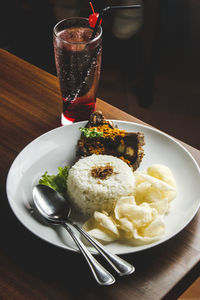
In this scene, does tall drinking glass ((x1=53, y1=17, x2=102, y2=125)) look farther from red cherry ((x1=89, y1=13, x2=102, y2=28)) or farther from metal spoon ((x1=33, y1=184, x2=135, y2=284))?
metal spoon ((x1=33, y1=184, x2=135, y2=284))

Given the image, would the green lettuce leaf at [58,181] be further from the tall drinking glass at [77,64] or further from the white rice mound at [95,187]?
the tall drinking glass at [77,64]

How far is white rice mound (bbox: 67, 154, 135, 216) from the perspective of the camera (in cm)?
101

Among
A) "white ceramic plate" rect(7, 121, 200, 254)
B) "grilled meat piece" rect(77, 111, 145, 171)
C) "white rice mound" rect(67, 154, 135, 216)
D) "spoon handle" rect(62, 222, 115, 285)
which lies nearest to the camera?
"spoon handle" rect(62, 222, 115, 285)

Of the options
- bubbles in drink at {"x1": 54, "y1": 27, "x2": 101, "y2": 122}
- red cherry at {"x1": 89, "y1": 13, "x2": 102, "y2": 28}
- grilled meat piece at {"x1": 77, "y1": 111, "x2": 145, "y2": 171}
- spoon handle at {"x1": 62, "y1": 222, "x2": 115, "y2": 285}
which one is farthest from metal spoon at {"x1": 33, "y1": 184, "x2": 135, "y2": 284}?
red cherry at {"x1": 89, "y1": 13, "x2": 102, "y2": 28}

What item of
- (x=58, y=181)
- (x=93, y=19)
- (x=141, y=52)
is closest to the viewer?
(x=58, y=181)

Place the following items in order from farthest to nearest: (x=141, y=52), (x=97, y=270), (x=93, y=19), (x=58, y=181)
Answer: (x=141, y=52)
(x=93, y=19)
(x=58, y=181)
(x=97, y=270)

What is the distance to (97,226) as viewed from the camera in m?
0.91

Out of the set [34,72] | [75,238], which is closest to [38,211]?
[75,238]

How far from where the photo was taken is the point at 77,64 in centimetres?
118

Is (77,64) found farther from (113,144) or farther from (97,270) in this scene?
(97,270)

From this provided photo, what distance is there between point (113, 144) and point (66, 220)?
32 cm

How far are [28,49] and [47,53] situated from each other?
16cm

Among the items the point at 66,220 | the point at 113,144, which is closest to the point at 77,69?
the point at 113,144

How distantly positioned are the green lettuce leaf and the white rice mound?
1.1 inches
